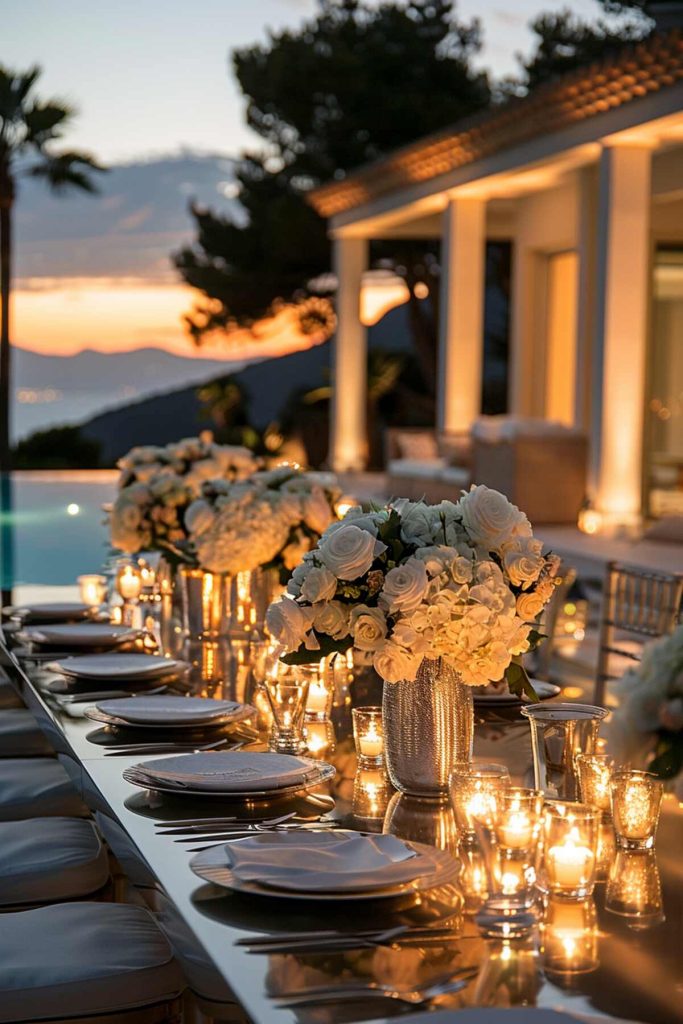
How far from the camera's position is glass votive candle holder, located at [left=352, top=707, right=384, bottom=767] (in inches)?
91.7

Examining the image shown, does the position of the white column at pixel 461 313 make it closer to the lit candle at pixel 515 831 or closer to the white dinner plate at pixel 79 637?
the white dinner plate at pixel 79 637

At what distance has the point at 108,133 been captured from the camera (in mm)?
22859

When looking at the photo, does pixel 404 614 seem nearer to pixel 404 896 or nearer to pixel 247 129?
pixel 404 896

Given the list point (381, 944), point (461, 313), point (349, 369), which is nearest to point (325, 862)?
point (381, 944)

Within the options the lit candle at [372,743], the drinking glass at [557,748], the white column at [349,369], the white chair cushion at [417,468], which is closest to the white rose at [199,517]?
the lit candle at [372,743]

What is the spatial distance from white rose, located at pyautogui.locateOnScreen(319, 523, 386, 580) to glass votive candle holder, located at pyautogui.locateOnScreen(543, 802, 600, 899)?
1.71 ft

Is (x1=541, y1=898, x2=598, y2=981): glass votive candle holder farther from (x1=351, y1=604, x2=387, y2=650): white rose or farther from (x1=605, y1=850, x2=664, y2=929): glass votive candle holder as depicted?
(x1=351, y1=604, x2=387, y2=650): white rose

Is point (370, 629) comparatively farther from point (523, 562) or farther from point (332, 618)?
point (523, 562)

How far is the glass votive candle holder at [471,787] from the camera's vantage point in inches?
69.2

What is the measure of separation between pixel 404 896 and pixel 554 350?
1318 centimetres

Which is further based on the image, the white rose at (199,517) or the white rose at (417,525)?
the white rose at (199,517)

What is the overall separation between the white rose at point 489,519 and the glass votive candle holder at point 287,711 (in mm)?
393

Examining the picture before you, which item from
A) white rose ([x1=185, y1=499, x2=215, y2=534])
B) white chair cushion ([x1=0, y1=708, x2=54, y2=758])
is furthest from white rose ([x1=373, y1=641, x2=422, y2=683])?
white chair cushion ([x1=0, y1=708, x2=54, y2=758])

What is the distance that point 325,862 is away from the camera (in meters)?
1.73
